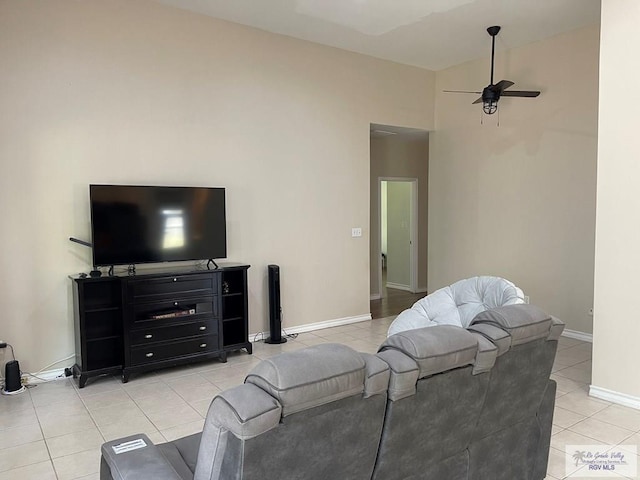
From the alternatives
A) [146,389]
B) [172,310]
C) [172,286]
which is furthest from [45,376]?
[172,286]

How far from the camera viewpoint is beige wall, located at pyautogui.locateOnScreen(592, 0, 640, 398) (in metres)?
3.43

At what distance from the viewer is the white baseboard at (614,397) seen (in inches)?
137

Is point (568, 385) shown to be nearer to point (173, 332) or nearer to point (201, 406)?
point (201, 406)

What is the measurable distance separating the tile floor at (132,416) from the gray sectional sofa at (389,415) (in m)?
0.94

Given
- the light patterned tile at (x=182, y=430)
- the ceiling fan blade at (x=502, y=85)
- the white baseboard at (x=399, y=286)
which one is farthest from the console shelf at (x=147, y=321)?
the white baseboard at (x=399, y=286)

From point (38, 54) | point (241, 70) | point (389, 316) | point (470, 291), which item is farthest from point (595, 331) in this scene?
point (38, 54)

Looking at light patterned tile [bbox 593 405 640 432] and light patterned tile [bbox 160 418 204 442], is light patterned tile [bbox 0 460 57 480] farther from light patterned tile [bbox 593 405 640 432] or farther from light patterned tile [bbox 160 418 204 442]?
light patterned tile [bbox 593 405 640 432]

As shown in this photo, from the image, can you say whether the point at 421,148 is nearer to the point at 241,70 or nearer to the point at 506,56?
the point at 506,56

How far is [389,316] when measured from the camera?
21.6 feet

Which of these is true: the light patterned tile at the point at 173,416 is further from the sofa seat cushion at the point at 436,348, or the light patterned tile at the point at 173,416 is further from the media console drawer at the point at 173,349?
the sofa seat cushion at the point at 436,348

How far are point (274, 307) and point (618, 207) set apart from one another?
3.38m

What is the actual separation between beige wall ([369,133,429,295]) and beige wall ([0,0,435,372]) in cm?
131

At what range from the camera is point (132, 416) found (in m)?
3.38

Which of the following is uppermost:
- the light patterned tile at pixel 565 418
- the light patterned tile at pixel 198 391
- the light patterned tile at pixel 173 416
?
the light patterned tile at pixel 173 416
